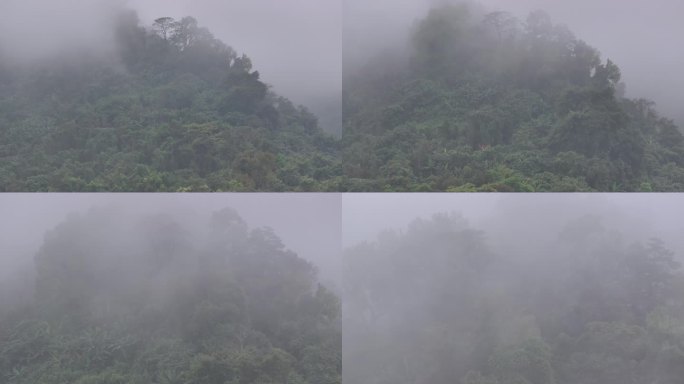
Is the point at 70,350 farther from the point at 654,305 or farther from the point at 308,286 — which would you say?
the point at 654,305

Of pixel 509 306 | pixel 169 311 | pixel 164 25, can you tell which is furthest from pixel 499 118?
pixel 169 311

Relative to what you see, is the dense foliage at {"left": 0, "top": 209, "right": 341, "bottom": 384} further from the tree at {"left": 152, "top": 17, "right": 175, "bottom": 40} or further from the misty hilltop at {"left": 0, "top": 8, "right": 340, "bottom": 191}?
the tree at {"left": 152, "top": 17, "right": 175, "bottom": 40}

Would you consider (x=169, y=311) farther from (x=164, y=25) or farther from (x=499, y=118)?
(x=499, y=118)

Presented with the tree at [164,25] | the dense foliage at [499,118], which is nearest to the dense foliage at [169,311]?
the dense foliage at [499,118]

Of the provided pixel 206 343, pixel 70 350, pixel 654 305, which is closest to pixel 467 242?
pixel 654 305

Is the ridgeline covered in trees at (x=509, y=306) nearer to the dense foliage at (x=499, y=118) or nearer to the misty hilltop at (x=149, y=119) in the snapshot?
the dense foliage at (x=499, y=118)

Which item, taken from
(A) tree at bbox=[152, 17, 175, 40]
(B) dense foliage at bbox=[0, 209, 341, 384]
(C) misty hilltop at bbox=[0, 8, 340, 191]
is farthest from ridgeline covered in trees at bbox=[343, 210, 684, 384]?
(A) tree at bbox=[152, 17, 175, 40]

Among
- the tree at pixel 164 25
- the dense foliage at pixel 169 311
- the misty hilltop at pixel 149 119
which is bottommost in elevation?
the dense foliage at pixel 169 311
